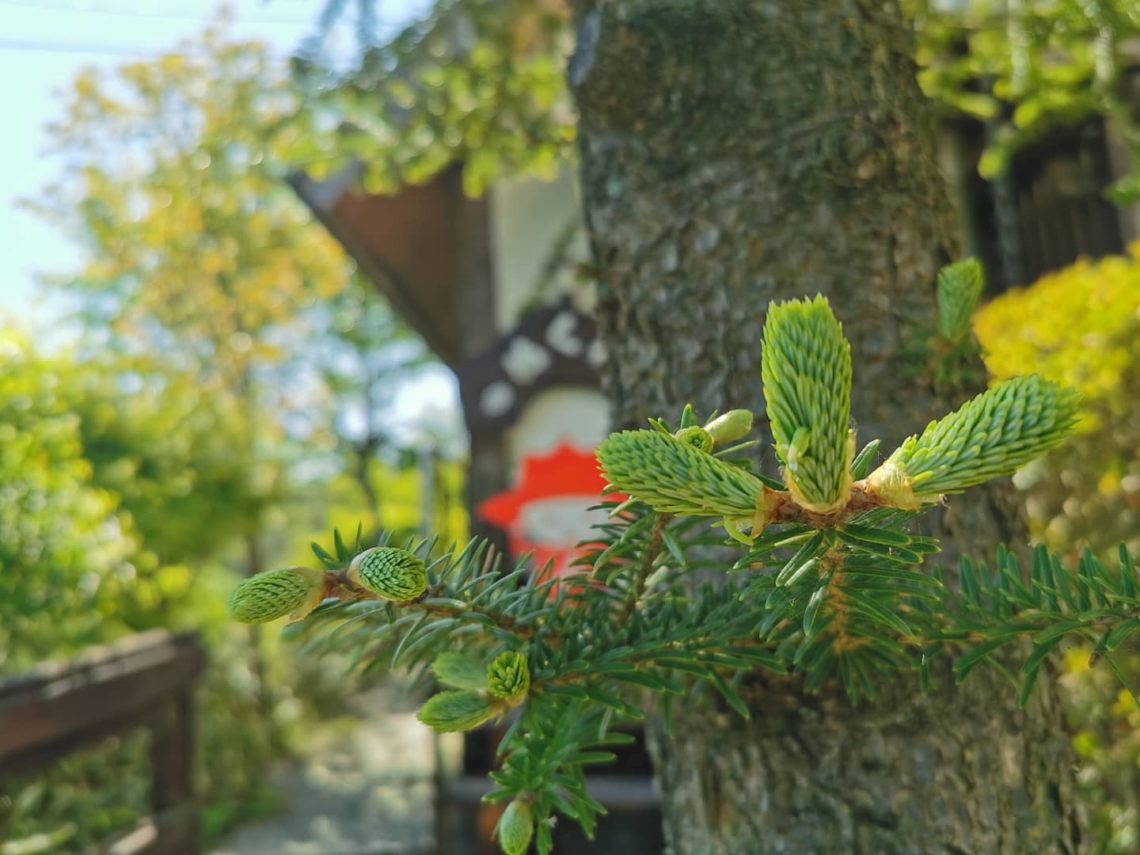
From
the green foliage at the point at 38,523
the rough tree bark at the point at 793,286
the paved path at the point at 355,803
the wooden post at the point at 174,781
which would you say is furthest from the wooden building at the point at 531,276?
the rough tree bark at the point at 793,286

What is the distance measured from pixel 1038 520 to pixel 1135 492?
0.75ft

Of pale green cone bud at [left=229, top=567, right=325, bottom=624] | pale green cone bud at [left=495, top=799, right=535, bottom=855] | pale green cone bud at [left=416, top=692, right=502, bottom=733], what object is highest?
pale green cone bud at [left=229, top=567, right=325, bottom=624]

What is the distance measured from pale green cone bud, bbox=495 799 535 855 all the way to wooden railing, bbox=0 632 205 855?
233cm

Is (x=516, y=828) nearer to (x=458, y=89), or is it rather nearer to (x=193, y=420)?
(x=458, y=89)

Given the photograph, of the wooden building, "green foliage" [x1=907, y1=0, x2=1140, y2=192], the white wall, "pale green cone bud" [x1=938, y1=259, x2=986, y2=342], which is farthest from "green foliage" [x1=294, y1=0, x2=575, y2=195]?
the white wall

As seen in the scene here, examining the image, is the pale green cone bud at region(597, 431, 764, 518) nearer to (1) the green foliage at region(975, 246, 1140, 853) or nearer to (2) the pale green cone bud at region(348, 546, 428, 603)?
(2) the pale green cone bud at region(348, 546, 428, 603)

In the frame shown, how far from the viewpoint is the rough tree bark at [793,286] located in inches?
31.4

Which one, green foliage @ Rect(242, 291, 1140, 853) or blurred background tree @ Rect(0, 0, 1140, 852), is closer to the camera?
green foliage @ Rect(242, 291, 1140, 853)

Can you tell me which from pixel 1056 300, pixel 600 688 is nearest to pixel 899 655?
pixel 600 688

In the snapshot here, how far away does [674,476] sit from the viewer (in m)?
0.48

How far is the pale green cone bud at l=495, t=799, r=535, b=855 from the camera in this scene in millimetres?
604

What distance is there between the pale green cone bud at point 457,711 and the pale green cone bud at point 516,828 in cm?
6

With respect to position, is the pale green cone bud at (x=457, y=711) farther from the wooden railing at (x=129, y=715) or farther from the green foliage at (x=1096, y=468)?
the wooden railing at (x=129, y=715)

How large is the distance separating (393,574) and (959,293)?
0.47 meters
